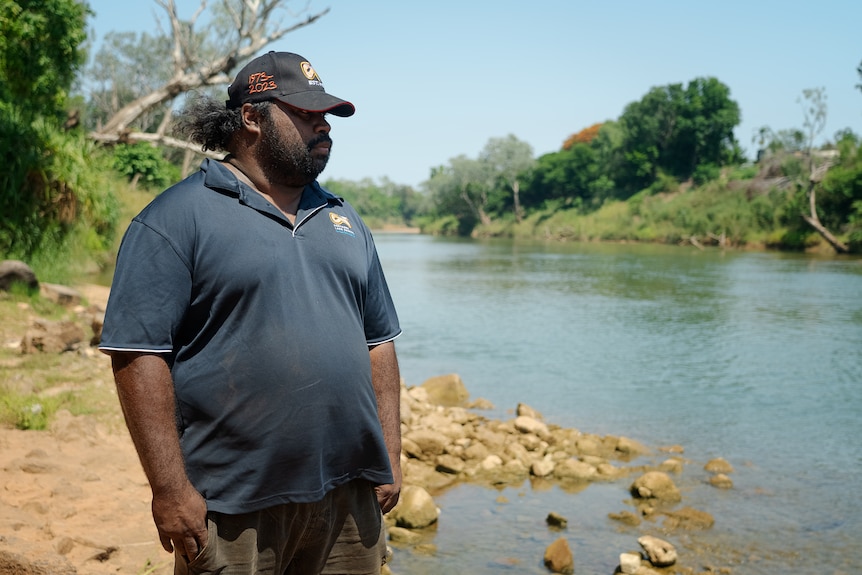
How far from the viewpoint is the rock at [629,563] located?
17.5 feet

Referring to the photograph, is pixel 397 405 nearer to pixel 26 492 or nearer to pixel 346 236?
pixel 346 236

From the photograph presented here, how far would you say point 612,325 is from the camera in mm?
17266

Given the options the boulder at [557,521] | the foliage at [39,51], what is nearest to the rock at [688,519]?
the boulder at [557,521]

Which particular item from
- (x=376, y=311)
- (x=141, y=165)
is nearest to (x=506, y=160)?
(x=141, y=165)

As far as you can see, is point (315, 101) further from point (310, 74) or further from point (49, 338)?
point (49, 338)

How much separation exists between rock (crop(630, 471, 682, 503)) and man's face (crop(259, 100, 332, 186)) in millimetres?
5305

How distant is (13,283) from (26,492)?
23.8 feet

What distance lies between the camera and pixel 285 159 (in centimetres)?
244

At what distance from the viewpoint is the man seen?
2145 mm

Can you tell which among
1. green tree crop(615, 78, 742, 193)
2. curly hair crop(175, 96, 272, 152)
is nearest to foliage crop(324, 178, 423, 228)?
green tree crop(615, 78, 742, 193)

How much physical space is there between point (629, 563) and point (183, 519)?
3.87 m

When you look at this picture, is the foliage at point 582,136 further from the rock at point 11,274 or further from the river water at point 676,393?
the rock at point 11,274

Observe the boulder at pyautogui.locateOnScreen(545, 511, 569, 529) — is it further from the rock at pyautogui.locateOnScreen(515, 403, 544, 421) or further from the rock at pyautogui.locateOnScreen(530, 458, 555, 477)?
the rock at pyautogui.locateOnScreen(515, 403, 544, 421)

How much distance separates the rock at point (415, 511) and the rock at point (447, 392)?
13.5 ft
